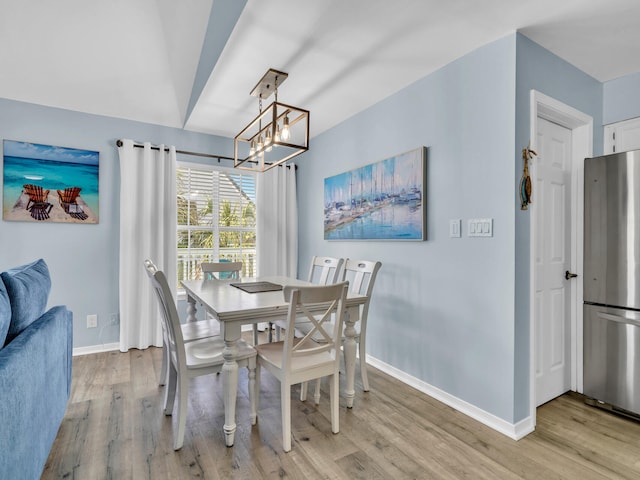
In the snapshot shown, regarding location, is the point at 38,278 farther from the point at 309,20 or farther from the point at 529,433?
the point at 529,433

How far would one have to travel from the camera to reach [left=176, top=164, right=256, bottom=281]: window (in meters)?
3.83

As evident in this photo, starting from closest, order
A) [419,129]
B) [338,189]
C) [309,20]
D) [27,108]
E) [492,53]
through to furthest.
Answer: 1. [309,20]
2. [492,53]
3. [419,129]
4. [27,108]
5. [338,189]

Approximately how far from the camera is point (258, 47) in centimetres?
217

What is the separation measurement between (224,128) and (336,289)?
9.03 feet

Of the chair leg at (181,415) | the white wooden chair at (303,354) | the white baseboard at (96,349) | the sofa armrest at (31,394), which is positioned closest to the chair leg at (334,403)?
the white wooden chair at (303,354)

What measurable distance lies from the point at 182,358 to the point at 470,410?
72.8 inches

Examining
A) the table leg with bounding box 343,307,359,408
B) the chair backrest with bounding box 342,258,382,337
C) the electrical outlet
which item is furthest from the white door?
the electrical outlet

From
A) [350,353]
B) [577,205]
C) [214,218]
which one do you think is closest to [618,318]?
[577,205]

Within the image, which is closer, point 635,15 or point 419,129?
point 635,15

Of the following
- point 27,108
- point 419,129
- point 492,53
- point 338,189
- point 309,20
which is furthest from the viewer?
point 338,189

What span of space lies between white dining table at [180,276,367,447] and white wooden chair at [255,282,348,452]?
200mm

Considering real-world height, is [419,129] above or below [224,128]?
below

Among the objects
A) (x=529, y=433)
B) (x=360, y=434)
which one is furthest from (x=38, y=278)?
(x=529, y=433)

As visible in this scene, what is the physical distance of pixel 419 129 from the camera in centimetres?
258
